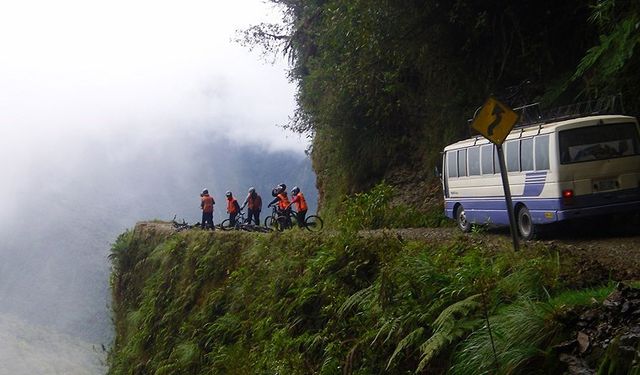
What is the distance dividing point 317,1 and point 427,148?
773cm

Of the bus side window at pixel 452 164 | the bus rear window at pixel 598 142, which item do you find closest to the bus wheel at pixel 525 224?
the bus rear window at pixel 598 142

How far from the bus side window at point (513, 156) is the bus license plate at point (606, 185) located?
67.6 inches

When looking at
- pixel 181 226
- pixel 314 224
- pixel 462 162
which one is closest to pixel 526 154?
pixel 462 162

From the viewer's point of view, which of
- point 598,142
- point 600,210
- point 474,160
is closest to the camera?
point 600,210

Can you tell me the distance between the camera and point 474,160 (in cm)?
1492

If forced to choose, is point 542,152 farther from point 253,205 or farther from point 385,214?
point 253,205

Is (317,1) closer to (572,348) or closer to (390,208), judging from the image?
(390,208)

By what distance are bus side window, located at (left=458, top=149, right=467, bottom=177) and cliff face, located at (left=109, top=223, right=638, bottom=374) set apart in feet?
13.2

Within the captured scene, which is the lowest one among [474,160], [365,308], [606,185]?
[365,308]

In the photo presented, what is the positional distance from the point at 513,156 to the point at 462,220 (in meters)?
3.05

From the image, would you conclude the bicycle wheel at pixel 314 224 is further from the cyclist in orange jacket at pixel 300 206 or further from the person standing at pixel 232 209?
the person standing at pixel 232 209

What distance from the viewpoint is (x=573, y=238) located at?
12297 millimetres

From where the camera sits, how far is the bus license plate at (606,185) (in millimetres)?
11570

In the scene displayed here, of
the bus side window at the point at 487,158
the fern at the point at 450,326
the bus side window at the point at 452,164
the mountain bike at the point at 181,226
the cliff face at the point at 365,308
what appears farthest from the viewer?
the mountain bike at the point at 181,226
